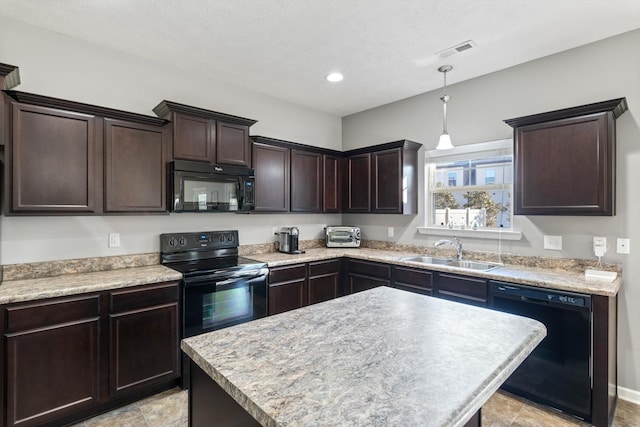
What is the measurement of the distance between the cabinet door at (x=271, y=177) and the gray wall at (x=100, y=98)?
0.30 m

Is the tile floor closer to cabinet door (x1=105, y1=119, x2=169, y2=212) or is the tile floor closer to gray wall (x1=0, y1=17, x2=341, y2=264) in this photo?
gray wall (x1=0, y1=17, x2=341, y2=264)

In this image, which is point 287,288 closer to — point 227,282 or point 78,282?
point 227,282

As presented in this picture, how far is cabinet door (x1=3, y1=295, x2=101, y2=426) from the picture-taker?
201 centimetres

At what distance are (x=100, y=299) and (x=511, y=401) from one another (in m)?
3.11

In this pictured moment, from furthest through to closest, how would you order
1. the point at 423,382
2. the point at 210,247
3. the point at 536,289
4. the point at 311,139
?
the point at 311,139 → the point at 210,247 → the point at 536,289 → the point at 423,382

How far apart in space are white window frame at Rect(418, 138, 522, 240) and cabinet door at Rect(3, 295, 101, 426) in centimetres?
329

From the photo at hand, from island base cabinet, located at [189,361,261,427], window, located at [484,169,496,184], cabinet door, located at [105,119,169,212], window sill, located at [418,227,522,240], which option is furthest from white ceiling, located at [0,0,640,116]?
island base cabinet, located at [189,361,261,427]

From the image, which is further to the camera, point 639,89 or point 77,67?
point 77,67

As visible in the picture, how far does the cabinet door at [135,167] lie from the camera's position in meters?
2.59

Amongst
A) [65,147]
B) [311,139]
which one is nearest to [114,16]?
[65,147]

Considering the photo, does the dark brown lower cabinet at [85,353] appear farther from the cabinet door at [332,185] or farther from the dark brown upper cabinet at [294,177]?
the cabinet door at [332,185]

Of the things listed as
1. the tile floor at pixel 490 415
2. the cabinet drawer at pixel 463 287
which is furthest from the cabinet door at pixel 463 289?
the tile floor at pixel 490 415

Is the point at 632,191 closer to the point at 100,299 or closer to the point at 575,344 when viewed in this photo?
the point at 575,344

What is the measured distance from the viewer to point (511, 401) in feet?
8.36
